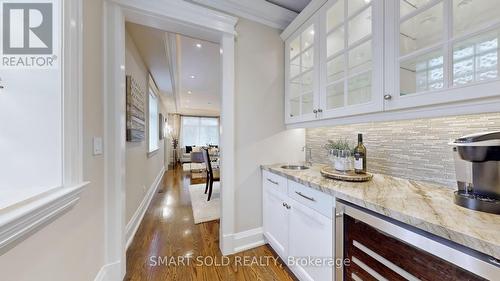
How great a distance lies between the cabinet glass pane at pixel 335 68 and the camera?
147cm

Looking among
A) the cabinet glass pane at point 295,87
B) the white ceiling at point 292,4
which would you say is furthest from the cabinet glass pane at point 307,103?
the white ceiling at point 292,4

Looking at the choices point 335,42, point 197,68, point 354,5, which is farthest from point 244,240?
point 197,68

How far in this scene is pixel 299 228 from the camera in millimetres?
1437

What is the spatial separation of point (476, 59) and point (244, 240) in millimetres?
2098

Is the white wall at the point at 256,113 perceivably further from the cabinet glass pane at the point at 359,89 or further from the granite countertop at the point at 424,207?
the cabinet glass pane at the point at 359,89

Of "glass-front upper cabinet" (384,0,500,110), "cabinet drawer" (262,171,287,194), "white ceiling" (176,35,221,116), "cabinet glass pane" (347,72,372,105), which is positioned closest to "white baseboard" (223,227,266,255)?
"cabinet drawer" (262,171,287,194)

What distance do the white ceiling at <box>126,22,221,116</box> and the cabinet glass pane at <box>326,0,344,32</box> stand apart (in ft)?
5.57

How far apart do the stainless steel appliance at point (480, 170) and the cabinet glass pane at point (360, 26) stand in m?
0.89

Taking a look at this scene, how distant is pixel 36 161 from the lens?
2.91 ft

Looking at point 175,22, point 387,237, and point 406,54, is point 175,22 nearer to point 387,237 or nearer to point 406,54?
point 406,54

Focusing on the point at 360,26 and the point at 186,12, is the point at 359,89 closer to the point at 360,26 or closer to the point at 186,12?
the point at 360,26

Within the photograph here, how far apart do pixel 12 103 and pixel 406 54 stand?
1999mm

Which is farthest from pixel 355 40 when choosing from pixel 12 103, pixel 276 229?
pixel 12 103

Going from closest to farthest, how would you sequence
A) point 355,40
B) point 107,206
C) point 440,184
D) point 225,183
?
point 440,184 → point 355,40 → point 107,206 → point 225,183
